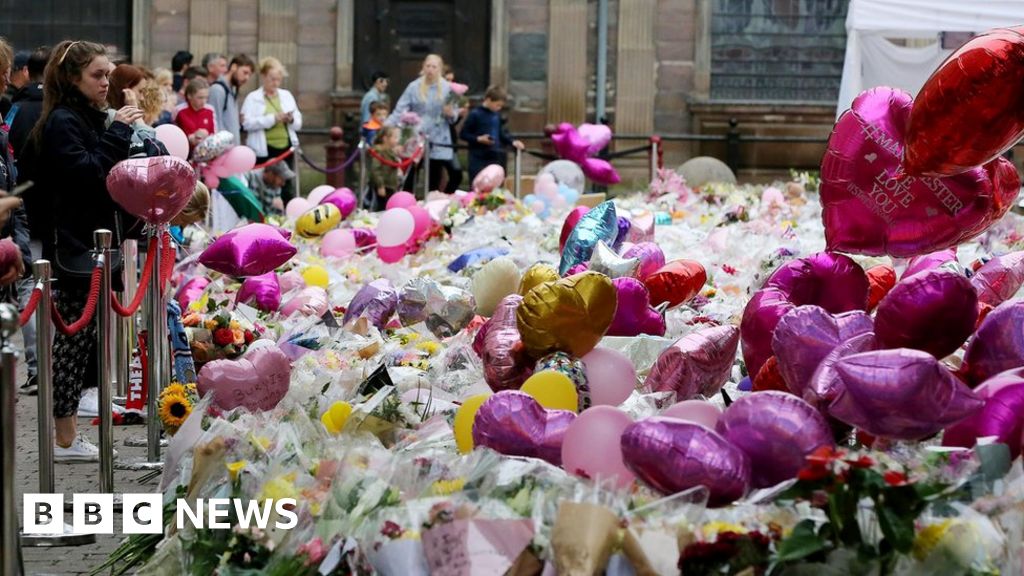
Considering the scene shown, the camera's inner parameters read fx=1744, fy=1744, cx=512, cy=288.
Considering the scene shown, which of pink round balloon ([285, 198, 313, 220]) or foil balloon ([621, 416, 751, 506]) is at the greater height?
foil balloon ([621, 416, 751, 506])

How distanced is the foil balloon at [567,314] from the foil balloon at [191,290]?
164 inches

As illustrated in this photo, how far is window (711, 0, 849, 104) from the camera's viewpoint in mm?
21938

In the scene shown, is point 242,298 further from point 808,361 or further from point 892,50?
point 892,50

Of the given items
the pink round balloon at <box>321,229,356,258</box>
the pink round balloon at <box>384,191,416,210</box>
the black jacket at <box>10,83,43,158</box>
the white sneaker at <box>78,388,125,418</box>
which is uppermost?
the black jacket at <box>10,83,43,158</box>

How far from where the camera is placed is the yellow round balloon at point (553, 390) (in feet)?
15.6

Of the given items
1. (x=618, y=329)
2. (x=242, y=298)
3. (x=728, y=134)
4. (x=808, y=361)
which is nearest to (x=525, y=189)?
(x=728, y=134)

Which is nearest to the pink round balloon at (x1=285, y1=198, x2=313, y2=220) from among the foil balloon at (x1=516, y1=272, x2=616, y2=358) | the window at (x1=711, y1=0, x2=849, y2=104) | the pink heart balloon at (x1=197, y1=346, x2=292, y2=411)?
the pink heart balloon at (x1=197, y1=346, x2=292, y2=411)

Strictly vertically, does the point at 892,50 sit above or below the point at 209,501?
above

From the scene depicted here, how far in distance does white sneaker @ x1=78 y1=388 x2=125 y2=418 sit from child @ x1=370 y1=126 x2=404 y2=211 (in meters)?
7.38

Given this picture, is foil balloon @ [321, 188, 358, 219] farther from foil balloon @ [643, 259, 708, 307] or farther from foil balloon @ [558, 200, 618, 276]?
foil balloon @ [643, 259, 708, 307]

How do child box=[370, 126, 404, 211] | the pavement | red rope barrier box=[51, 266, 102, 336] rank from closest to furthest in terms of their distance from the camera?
the pavement → red rope barrier box=[51, 266, 102, 336] → child box=[370, 126, 404, 211]

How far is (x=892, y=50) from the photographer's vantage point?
52.4 ft

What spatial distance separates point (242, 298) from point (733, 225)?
12.8 ft

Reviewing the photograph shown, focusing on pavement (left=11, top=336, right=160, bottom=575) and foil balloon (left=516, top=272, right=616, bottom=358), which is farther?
pavement (left=11, top=336, right=160, bottom=575)
